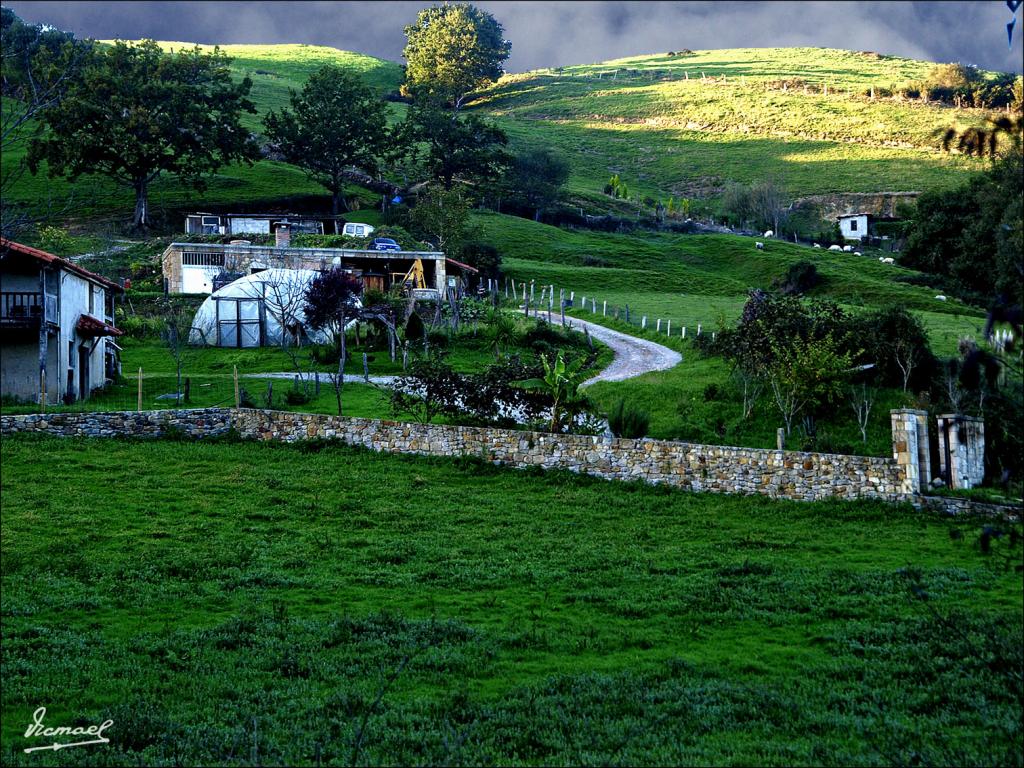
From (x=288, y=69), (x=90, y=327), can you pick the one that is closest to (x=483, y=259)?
(x=90, y=327)

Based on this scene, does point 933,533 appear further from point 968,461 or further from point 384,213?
point 384,213

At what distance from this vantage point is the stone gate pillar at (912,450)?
2336 centimetres

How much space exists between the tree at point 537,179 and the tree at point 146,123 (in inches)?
1030

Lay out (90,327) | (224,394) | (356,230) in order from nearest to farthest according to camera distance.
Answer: (224,394)
(90,327)
(356,230)

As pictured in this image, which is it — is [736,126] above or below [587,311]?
above

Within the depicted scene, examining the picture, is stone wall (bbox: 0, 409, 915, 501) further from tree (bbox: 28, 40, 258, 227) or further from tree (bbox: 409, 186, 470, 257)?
tree (bbox: 28, 40, 258, 227)

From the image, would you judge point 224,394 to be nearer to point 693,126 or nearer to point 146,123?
point 146,123

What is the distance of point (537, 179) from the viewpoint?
10038 centimetres

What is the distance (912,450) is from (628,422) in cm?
757

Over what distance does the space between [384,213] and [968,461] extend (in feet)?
218

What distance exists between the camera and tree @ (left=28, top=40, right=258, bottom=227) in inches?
2908

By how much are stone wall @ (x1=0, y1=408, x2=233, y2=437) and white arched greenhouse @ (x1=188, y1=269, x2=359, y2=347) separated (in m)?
19.4

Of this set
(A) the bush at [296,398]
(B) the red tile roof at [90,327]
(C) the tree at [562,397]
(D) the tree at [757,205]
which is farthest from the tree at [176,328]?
(D) the tree at [757,205]

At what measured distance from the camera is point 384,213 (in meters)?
85.1
